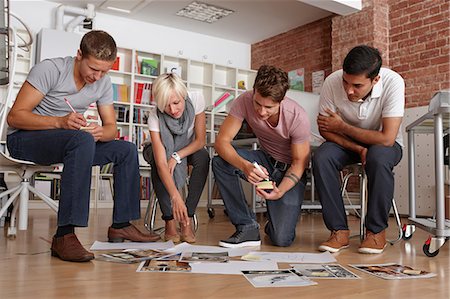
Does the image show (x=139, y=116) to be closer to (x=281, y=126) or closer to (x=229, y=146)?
(x=229, y=146)

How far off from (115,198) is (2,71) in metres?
0.76

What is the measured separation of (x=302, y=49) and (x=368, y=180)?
179 inches

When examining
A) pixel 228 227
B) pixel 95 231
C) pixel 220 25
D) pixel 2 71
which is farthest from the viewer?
pixel 220 25

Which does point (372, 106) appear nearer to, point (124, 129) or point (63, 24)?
point (124, 129)

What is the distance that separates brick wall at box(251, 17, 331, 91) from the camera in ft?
19.9

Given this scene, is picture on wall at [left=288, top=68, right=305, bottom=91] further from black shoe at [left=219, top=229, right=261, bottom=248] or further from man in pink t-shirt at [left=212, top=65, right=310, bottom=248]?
black shoe at [left=219, top=229, right=261, bottom=248]

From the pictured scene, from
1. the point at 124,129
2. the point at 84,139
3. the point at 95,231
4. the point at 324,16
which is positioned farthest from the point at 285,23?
the point at 84,139

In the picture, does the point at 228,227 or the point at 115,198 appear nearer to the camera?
the point at 115,198

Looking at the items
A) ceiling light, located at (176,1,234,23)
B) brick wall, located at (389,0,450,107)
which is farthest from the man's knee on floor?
ceiling light, located at (176,1,234,23)

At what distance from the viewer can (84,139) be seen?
74.0 inches

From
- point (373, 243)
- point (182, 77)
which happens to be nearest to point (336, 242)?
point (373, 243)

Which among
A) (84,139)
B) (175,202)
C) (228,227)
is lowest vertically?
(228,227)

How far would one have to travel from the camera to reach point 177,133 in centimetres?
242

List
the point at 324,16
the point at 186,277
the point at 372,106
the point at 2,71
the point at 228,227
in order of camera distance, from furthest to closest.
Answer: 1. the point at 324,16
2. the point at 228,227
3. the point at 372,106
4. the point at 2,71
5. the point at 186,277
